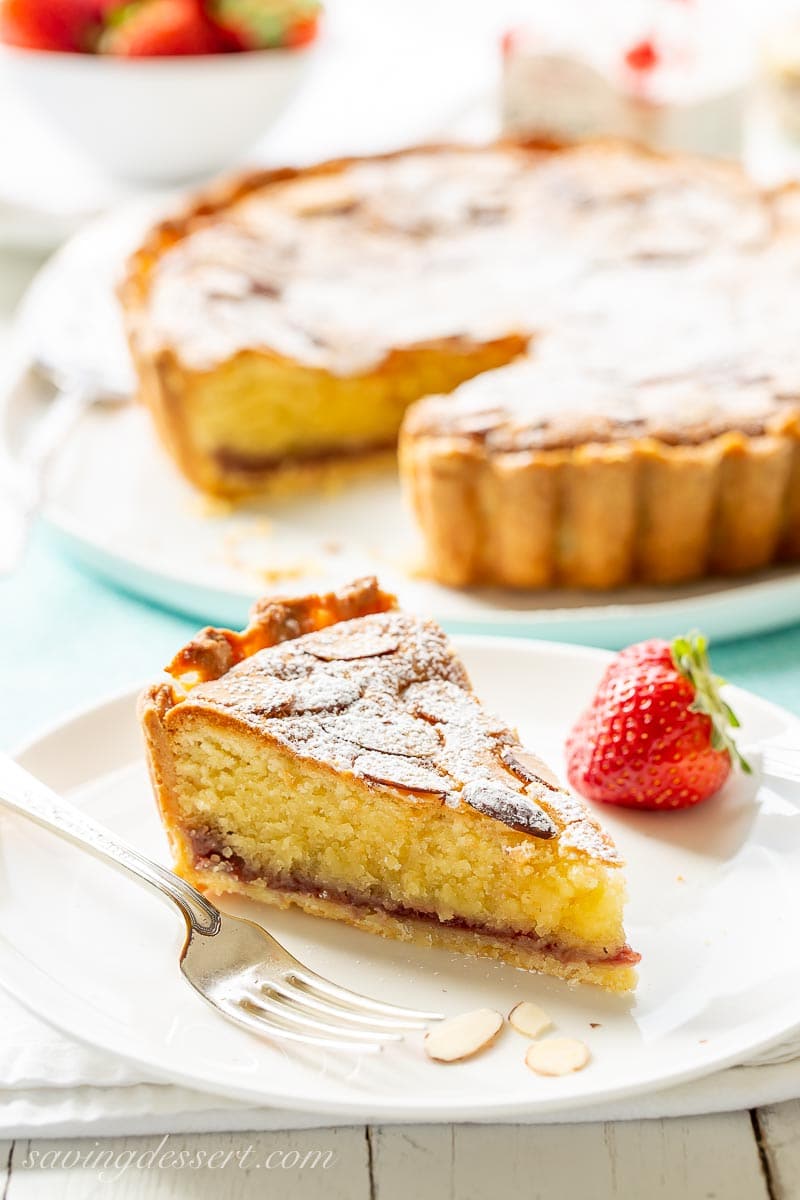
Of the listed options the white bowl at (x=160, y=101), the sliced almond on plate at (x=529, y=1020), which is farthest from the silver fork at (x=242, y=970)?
the white bowl at (x=160, y=101)

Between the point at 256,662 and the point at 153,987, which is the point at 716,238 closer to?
the point at 256,662

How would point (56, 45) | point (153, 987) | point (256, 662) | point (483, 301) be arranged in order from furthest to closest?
point (56, 45)
point (483, 301)
point (256, 662)
point (153, 987)

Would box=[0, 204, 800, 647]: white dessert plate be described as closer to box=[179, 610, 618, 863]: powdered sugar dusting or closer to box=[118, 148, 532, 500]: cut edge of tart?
box=[118, 148, 532, 500]: cut edge of tart

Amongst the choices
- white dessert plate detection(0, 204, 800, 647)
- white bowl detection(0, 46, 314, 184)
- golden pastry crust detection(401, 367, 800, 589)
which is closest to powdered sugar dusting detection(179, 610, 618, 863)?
white dessert plate detection(0, 204, 800, 647)

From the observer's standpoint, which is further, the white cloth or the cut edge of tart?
the cut edge of tart

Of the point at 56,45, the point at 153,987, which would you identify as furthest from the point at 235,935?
the point at 56,45

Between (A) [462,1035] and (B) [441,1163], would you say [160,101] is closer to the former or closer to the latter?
(A) [462,1035]

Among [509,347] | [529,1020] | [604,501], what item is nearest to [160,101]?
[509,347]
